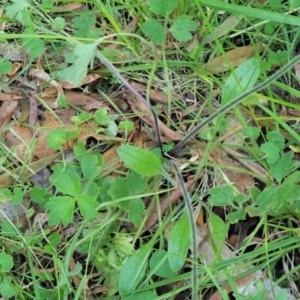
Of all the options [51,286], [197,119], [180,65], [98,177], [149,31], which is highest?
[149,31]

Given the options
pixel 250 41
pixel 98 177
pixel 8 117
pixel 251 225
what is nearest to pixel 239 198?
pixel 251 225

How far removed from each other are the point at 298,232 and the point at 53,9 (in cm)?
96

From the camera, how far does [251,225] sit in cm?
137

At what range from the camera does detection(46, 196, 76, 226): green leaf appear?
1259 millimetres

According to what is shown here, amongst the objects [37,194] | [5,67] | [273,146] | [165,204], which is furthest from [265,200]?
[5,67]

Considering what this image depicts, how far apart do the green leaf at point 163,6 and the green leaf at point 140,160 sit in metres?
0.40

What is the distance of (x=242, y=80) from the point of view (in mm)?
1307

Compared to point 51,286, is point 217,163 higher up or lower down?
higher up

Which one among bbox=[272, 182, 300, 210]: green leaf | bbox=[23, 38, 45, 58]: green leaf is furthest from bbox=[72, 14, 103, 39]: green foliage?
bbox=[272, 182, 300, 210]: green leaf

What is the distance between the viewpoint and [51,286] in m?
1.36

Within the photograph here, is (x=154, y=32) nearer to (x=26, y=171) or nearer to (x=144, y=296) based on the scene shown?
(x=26, y=171)

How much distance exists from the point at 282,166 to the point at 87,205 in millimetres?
513

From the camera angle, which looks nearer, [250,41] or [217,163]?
[217,163]

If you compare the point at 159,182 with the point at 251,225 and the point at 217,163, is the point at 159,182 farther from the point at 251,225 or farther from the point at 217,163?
the point at 251,225
